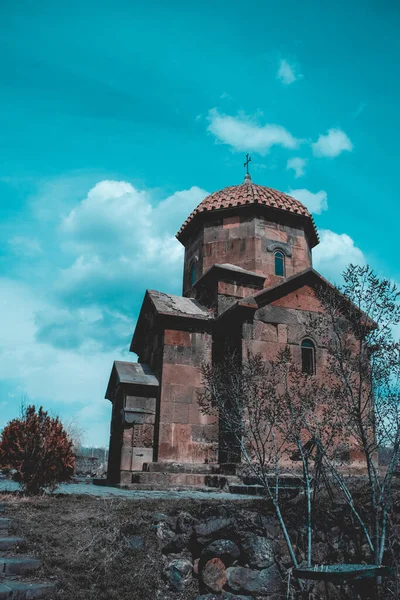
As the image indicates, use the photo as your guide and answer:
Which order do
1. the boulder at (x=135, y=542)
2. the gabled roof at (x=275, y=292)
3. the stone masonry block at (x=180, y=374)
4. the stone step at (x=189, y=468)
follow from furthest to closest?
1. the stone masonry block at (x=180, y=374)
2. the gabled roof at (x=275, y=292)
3. the stone step at (x=189, y=468)
4. the boulder at (x=135, y=542)

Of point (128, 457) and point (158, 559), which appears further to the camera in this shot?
point (128, 457)

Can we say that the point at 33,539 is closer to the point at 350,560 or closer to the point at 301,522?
the point at 301,522

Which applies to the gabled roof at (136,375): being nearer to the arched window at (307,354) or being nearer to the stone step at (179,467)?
the stone step at (179,467)

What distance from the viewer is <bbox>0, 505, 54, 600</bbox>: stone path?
340 centimetres

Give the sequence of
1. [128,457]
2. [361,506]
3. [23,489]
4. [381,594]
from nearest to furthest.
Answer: [381,594] < [361,506] < [23,489] < [128,457]

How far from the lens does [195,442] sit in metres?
8.59

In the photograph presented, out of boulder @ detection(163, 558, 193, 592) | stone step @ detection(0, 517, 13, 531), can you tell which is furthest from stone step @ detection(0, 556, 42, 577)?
boulder @ detection(163, 558, 193, 592)

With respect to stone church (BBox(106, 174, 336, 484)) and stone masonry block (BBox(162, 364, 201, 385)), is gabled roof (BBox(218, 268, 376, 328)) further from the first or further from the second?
stone masonry block (BBox(162, 364, 201, 385))

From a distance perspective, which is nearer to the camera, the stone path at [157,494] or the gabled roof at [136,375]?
the stone path at [157,494]

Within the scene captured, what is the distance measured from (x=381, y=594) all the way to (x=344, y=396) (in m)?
1.95

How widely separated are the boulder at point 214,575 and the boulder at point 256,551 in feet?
0.91

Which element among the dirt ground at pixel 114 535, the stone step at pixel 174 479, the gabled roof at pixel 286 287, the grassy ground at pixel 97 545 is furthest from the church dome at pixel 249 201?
the grassy ground at pixel 97 545

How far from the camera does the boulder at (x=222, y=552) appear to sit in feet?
14.5

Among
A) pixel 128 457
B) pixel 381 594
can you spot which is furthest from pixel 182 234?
pixel 381 594
